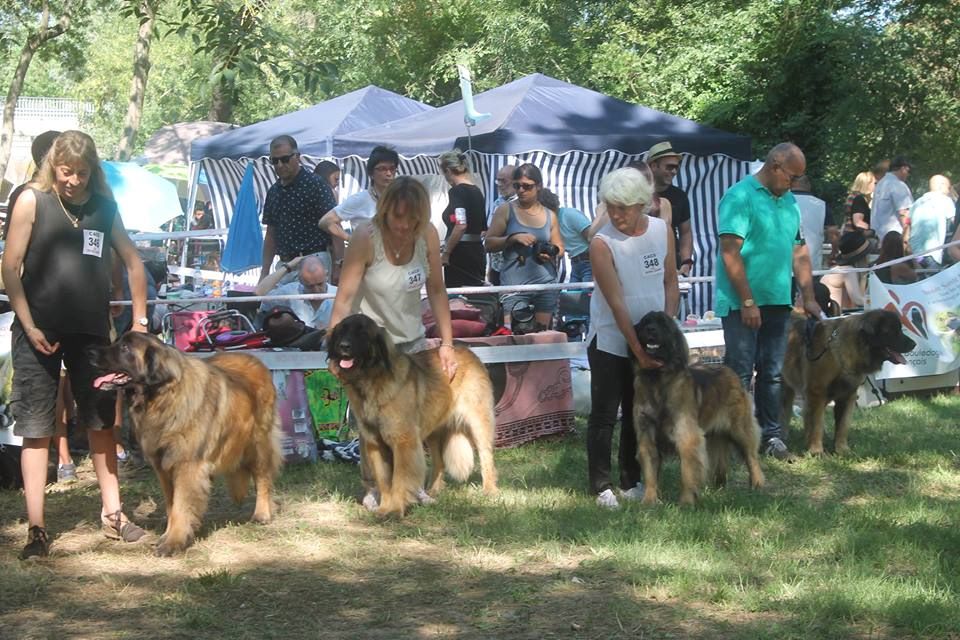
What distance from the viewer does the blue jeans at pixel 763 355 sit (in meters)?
7.53

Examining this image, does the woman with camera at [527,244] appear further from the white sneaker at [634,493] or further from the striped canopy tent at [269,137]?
the striped canopy tent at [269,137]

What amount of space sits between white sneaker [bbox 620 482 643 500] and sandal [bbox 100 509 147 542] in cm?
265

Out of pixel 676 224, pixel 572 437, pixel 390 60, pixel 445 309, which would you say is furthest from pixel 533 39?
pixel 445 309

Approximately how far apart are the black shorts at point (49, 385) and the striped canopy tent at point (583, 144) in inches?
315

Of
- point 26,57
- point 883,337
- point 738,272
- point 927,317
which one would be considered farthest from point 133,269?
point 26,57

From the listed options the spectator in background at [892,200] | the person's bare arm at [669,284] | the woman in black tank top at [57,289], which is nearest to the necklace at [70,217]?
the woman in black tank top at [57,289]

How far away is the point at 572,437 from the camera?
878 centimetres

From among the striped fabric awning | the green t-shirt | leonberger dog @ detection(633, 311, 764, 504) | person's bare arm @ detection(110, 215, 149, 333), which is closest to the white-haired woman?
leonberger dog @ detection(633, 311, 764, 504)

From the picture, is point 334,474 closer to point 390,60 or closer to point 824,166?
point 824,166

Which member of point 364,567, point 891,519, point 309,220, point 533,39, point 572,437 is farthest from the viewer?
point 533,39

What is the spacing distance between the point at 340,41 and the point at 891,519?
26384 mm

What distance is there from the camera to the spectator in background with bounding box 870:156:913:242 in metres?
14.1

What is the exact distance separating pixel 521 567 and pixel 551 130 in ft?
29.1

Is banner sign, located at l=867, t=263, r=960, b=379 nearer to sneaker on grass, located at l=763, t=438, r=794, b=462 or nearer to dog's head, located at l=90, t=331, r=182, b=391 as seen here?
sneaker on grass, located at l=763, t=438, r=794, b=462
